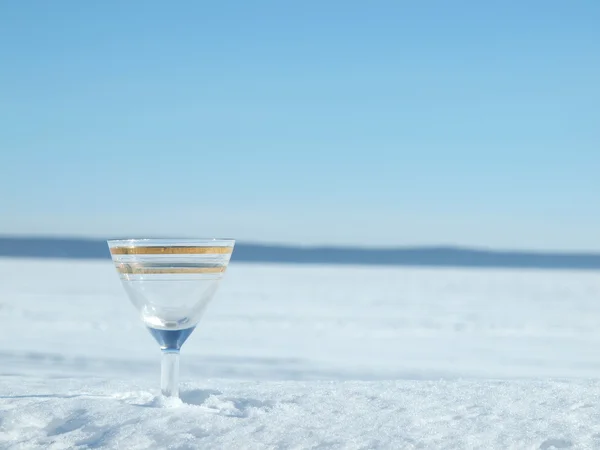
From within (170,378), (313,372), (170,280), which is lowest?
(313,372)

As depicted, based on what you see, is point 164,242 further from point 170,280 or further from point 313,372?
point 313,372

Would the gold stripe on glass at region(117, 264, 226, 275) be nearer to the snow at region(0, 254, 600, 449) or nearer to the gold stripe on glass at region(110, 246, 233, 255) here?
the gold stripe on glass at region(110, 246, 233, 255)

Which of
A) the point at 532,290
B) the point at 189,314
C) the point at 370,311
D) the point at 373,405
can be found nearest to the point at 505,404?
the point at 373,405

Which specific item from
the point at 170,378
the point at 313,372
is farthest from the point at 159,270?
the point at 313,372

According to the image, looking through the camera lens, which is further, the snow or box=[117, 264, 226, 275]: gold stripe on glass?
box=[117, 264, 226, 275]: gold stripe on glass

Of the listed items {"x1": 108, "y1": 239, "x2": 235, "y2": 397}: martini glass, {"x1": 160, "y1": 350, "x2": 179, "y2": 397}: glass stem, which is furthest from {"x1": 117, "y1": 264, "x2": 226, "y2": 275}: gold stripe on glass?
{"x1": 160, "y1": 350, "x2": 179, "y2": 397}: glass stem

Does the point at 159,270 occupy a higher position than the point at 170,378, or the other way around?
the point at 159,270
